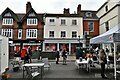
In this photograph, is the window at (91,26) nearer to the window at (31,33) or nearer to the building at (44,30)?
the building at (44,30)

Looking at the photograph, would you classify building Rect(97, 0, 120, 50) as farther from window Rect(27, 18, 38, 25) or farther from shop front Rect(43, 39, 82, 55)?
window Rect(27, 18, 38, 25)

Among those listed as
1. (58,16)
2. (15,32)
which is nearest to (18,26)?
(15,32)

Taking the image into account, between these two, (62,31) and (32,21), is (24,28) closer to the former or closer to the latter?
(32,21)

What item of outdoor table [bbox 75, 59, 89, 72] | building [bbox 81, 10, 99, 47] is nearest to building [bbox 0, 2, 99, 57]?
building [bbox 81, 10, 99, 47]

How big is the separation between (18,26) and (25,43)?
3.79 meters

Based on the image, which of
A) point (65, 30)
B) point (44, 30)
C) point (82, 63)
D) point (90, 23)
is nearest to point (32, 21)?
point (44, 30)

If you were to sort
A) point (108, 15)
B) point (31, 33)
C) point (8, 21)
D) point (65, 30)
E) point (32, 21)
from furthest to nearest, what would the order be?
1. point (65, 30)
2. point (32, 21)
3. point (8, 21)
4. point (31, 33)
5. point (108, 15)

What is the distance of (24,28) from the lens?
148 feet

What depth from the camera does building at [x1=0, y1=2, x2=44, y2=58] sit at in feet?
146

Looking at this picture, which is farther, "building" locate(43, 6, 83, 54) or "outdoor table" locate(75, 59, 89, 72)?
"building" locate(43, 6, 83, 54)

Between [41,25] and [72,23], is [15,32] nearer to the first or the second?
[41,25]

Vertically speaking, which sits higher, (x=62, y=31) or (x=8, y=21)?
(x=8, y=21)

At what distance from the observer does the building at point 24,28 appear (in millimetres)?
44531

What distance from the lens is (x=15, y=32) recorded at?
44.7m
